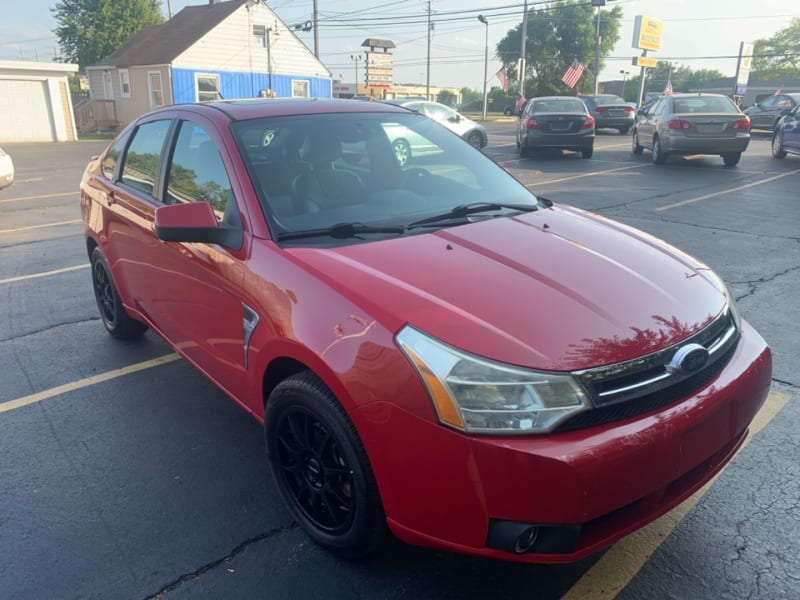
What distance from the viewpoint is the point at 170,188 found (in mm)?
3539

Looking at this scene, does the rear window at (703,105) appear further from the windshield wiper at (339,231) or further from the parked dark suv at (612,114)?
the windshield wiper at (339,231)

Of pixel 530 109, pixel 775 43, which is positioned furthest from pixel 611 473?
pixel 775 43

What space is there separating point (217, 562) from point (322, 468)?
22.8 inches

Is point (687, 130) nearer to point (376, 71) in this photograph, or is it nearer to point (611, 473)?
point (611, 473)

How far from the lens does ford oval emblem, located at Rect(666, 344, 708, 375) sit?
212 cm

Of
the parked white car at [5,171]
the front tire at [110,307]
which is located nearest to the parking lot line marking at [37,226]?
the parked white car at [5,171]

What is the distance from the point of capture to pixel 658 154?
47.9ft

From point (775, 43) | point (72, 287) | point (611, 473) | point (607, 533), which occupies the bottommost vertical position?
point (72, 287)

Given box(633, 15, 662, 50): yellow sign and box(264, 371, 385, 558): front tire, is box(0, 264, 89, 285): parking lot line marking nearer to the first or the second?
box(264, 371, 385, 558): front tire

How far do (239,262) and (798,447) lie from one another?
2.89 meters

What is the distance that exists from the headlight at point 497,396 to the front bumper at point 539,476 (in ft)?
0.14

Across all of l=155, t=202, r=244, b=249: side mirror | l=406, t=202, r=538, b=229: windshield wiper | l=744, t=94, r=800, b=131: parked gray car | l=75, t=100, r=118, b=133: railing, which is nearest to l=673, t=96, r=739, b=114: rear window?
l=744, t=94, r=800, b=131: parked gray car

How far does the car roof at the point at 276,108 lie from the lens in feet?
10.9

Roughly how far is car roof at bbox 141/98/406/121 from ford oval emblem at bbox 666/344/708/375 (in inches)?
88.3
